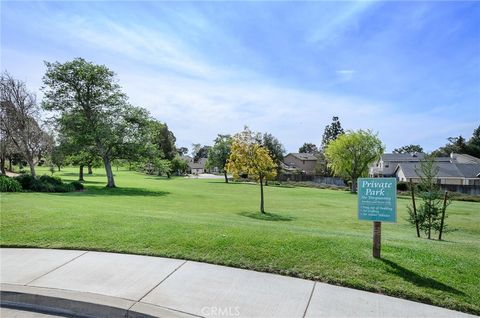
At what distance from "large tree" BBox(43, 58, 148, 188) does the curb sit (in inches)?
1128

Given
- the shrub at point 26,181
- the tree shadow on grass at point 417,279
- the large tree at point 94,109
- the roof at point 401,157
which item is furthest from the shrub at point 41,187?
the roof at point 401,157

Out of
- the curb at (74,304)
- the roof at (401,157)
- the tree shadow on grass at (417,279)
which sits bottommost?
the curb at (74,304)

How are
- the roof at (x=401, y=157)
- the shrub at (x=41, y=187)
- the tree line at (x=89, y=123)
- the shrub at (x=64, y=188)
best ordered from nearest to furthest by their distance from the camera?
the shrub at (x=41, y=187) → the shrub at (x=64, y=188) → the tree line at (x=89, y=123) → the roof at (x=401, y=157)

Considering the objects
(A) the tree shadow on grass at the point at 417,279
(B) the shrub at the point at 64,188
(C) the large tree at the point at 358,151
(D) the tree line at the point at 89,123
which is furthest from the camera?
(C) the large tree at the point at 358,151

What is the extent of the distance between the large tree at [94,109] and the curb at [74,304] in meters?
28.6

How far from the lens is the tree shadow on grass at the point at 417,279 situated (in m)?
4.68

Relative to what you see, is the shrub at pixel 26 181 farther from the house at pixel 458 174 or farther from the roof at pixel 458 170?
the roof at pixel 458 170

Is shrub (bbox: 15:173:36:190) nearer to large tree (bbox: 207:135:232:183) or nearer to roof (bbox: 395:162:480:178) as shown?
large tree (bbox: 207:135:232:183)

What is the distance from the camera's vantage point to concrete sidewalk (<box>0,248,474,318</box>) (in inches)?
159

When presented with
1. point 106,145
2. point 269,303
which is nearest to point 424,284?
point 269,303

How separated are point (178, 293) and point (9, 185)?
19.2 metres

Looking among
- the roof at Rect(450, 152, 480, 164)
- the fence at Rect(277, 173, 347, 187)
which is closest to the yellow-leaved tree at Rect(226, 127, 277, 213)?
the fence at Rect(277, 173, 347, 187)

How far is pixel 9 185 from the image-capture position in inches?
755

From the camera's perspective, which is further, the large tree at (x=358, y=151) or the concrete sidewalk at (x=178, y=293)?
the large tree at (x=358, y=151)
